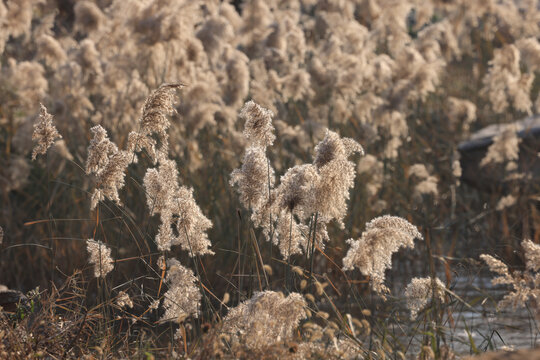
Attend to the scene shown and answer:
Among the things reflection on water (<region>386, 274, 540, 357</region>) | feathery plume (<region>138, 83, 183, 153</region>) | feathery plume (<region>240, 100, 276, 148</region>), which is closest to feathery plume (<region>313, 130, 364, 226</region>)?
feathery plume (<region>240, 100, 276, 148</region>)

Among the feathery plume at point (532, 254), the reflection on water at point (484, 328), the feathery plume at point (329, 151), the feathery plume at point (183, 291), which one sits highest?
the feathery plume at point (329, 151)

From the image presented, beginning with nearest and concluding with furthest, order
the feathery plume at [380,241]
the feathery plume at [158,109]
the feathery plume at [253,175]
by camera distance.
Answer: the feathery plume at [380,241], the feathery plume at [253,175], the feathery plume at [158,109]

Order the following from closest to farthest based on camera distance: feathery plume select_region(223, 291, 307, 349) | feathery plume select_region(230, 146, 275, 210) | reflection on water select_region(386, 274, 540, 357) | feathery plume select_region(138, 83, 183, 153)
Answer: feathery plume select_region(223, 291, 307, 349)
feathery plume select_region(230, 146, 275, 210)
feathery plume select_region(138, 83, 183, 153)
reflection on water select_region(386, 274, 540, 357)

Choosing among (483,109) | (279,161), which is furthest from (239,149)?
(483,109)

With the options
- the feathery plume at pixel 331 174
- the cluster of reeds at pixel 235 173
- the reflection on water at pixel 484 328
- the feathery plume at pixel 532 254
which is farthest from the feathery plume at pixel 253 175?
the reflection on water at pixel 484 328

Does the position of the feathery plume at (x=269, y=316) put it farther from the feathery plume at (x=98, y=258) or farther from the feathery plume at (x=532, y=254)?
the feathery plume at (x=532, y=254)

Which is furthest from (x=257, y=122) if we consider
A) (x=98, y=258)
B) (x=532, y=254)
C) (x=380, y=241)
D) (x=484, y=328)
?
(x=484, y=328)

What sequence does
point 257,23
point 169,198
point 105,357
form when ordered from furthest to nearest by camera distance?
point 257,23 → point 169,198 → point 105,357

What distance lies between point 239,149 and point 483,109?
4.27 meters

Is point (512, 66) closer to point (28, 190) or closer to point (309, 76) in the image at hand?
point (309, 76)

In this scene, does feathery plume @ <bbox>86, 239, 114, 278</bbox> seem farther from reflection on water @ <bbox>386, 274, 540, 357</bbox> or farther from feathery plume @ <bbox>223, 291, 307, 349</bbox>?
reflection on water @ <bbox>386, 274, 540, 357</bbox>

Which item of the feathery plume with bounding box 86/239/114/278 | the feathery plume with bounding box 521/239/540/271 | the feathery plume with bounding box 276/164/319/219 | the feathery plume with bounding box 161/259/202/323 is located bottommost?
the feathery plume with bounding box 161/259/202/323

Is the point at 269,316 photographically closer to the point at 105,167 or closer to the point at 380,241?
the point at 380,241

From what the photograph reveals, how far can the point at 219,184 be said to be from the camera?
16.5ft
